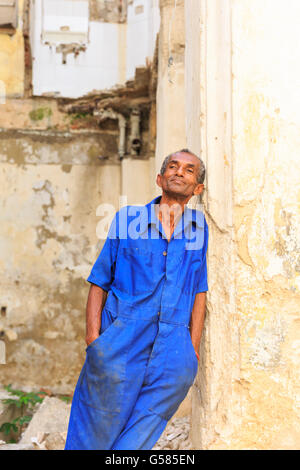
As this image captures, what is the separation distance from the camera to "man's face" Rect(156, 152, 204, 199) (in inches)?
87.5

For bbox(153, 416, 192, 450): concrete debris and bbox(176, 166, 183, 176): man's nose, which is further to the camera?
bbox(153, 416, 192, 450): concrete debris

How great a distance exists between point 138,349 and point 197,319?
339 mm

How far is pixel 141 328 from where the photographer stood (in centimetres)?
206

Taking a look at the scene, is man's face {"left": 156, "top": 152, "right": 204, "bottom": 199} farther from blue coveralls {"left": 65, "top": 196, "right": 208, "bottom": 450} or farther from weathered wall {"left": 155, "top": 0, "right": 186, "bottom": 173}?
weathered wall {"left": 155, "top": 0, "right": 186, "bottom": 173}

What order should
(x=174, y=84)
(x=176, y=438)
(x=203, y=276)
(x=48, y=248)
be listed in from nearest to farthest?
(x=203, y=276), (x=176, y=438), (x=174, y=84), (x=48, y=248)

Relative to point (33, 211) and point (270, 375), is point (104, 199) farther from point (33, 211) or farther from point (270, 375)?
point (270, 375)

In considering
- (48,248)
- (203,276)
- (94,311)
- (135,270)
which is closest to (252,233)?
(203,276)

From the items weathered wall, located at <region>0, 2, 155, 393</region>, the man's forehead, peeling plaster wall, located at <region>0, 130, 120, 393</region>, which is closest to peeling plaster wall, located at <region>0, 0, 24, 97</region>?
weathered wall, located at <region>0, 2, 155, 393</region>

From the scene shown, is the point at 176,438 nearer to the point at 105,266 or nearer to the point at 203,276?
the point at 203,276

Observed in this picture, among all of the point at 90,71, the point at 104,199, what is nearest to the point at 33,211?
the point at 104,199

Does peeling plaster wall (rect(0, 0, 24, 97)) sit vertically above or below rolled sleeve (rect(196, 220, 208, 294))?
above

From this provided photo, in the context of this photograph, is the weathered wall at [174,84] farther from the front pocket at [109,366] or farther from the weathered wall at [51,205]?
the front pocket at [109,366]

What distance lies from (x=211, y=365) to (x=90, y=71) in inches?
198

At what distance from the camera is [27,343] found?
5.96 meters
